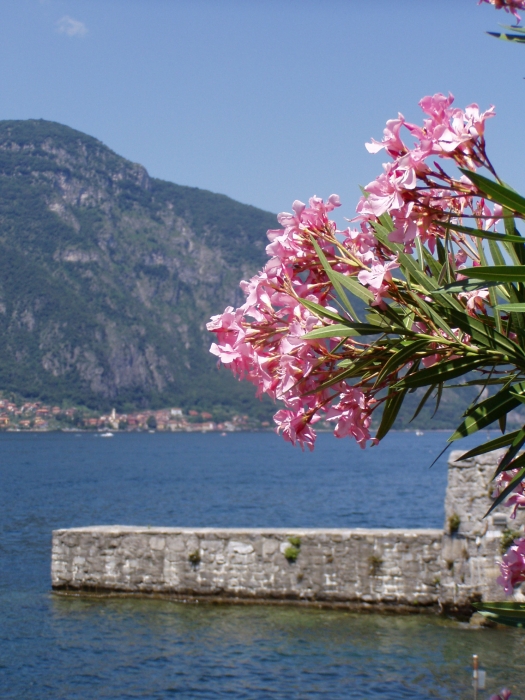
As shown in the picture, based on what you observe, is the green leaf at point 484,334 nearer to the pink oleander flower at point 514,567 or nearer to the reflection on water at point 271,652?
the pink oleander flower at point 514,567

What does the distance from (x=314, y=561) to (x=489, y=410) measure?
38.0 ft

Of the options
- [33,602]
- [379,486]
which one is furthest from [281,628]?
[379,486]

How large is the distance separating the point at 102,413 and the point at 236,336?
183 metres

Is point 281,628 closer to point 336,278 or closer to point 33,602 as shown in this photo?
point 33,602

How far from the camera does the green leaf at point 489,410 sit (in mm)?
1723

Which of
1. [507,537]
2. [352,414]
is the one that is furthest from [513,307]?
[507,537]

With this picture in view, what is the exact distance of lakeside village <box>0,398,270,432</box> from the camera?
161375 mm

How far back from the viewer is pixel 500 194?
1.42 meters

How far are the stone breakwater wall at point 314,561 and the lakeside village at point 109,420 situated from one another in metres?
151

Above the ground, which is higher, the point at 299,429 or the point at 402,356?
the point at 402,356

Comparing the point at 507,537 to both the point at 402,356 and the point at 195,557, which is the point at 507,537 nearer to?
the point at 195,557

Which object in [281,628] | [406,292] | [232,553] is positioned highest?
[406,292]

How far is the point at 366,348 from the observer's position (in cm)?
172

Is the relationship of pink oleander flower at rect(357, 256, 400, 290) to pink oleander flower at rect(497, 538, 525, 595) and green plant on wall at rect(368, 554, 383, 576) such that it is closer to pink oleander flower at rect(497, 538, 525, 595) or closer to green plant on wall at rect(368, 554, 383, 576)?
Answer: pink oleander flower at rect(497, 538, 525, 595)
